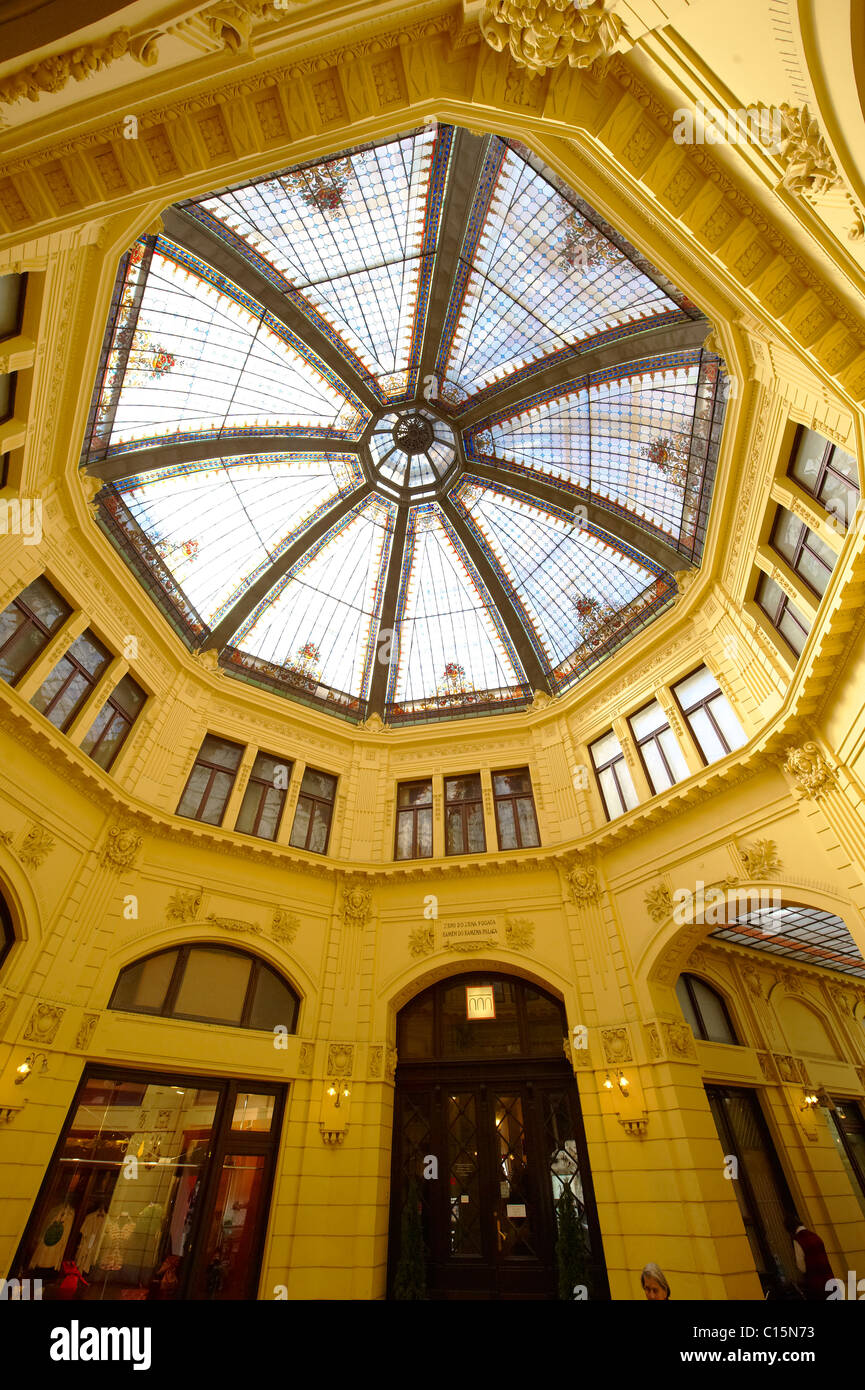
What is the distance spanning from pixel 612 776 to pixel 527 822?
8.47 ft

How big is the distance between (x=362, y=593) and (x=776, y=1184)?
706 inches

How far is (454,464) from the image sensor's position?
727 inches

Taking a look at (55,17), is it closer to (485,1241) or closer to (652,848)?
(652,848)

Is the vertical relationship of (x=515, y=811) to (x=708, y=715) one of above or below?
above

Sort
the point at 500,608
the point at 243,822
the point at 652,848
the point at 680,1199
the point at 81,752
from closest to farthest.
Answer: the point at 680,1199
the point at 81,752
the point at 652,848
the point at 243,822
the point at 500,608

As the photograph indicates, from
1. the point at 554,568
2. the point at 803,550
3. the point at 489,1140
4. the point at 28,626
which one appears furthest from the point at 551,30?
the point at 489,1140

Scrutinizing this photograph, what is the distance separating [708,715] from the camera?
14.0 metres

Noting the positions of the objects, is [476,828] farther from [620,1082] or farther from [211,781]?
[211,781]

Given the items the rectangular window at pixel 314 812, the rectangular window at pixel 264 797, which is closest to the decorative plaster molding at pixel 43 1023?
the rectangular window at pixel 264 797

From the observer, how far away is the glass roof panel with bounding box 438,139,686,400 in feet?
40.1

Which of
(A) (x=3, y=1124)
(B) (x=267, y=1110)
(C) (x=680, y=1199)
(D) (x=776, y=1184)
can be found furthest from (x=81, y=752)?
(D) (x=776, y=1184)

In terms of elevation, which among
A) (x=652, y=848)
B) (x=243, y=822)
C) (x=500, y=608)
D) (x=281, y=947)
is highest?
(x=500, y=608)

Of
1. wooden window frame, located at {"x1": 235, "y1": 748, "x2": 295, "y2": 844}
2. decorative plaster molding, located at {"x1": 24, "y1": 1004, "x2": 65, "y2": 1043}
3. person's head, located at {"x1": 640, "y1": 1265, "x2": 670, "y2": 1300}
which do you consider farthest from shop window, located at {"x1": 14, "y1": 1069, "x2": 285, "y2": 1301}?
person's head, located at {"x1": 640, "y1": 1265, "x2": 670, "y2": 1300}

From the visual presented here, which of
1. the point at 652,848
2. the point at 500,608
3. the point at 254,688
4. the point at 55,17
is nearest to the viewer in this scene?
the point at 55,17
